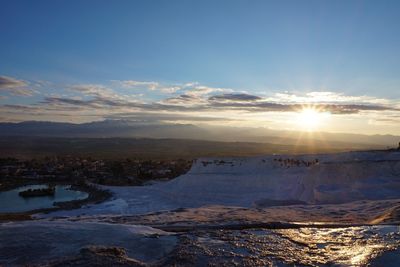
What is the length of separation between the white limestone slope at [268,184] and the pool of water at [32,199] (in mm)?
3120

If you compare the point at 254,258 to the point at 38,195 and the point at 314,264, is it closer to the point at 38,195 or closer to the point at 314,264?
the point at 314,264

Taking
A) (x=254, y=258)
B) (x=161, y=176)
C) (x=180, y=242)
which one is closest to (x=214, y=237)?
(x=180, y=242)

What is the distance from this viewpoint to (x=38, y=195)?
95.2 feet

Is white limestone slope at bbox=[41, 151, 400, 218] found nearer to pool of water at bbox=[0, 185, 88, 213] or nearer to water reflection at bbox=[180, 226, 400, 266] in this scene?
pool of water at bbox=[0, 185, 88, 213]

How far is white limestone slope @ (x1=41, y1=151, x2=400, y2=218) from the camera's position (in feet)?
60.7

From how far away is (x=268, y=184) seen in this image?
922 inches

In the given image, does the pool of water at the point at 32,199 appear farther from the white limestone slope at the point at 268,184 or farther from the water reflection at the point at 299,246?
the water reflection at the point at 299,246

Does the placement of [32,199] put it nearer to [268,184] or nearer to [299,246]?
[268,184]

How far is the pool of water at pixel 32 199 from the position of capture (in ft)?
80.3

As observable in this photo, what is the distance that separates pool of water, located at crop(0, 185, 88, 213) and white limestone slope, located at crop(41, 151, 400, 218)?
3.12 metres

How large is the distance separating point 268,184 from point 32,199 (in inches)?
615

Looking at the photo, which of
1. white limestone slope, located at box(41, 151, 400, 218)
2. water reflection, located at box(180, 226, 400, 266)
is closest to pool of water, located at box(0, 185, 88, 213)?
white limestone slope, located at box(41, 151, 400, 218)

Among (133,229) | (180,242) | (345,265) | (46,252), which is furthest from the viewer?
(133,229)

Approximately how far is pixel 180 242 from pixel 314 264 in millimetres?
1698
